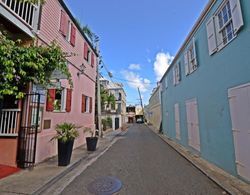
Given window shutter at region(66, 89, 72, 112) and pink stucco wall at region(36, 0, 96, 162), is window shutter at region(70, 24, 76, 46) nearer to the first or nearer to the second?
pink stucco wall at region(36, 0, 96, 162)

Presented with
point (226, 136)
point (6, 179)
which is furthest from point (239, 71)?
point (6, 179)

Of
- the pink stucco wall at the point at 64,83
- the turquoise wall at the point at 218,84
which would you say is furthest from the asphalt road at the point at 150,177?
the pink stucco wall at the point at 64,83

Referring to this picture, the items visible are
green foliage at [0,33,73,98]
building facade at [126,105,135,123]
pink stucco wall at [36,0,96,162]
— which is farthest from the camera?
building facade at [126,105,135,123]

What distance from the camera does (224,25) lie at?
5.80m

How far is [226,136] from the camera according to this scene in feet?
18.6

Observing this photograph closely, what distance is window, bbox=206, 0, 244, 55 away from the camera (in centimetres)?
487

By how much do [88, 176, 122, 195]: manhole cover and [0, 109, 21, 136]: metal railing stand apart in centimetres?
308

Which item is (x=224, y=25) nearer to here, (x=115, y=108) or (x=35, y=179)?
(x=35, y=179)

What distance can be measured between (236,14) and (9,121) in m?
7.43

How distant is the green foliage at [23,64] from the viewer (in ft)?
13.4

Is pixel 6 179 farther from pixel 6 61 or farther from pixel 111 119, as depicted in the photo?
pixel 111 119

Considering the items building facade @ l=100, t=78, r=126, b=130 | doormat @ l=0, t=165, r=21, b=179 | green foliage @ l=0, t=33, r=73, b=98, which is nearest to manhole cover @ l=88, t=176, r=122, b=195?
doormat @ l=0, t=165, r=21, b=179

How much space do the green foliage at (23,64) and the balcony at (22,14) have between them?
1084 mm

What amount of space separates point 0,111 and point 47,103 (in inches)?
67.3
